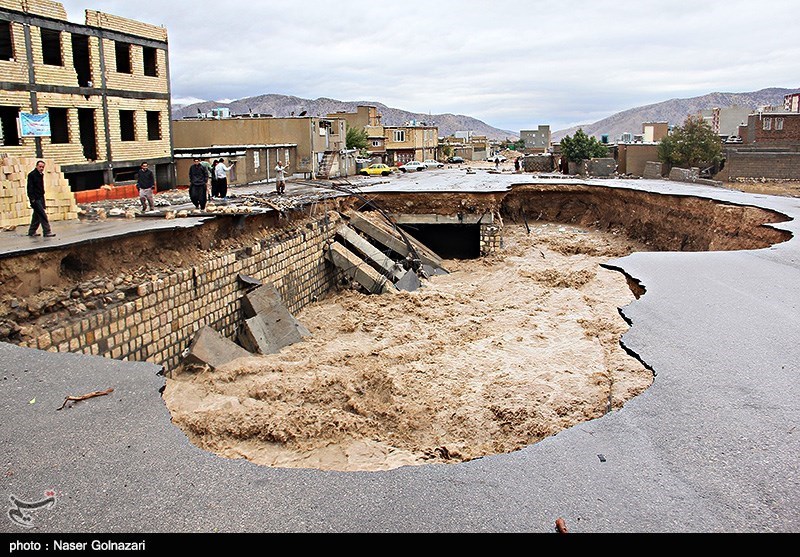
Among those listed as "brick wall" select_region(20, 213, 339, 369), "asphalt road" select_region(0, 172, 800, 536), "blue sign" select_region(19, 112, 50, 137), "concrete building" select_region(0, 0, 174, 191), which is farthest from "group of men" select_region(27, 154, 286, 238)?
"concrete building" select_region(0, 0, 174, 191)

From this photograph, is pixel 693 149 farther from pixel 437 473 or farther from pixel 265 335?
pixel 437 473

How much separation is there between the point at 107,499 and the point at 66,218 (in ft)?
40.3

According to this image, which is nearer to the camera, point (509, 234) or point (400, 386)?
point (400, 386)

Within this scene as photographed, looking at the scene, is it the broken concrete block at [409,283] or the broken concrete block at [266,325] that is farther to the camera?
the broken concrete block at [409,283]

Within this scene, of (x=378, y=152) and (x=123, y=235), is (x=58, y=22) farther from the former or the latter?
(x=378, y=152)

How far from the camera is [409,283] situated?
1864 centimetres

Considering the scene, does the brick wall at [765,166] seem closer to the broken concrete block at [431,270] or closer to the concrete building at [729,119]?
the broken concrete block at [431,270]

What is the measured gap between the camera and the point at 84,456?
180 inches

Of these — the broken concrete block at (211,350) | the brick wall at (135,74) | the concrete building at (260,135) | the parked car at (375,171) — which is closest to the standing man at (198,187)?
the broken concrete block at (211,350)

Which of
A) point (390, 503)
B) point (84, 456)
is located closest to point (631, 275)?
point (390, 503)

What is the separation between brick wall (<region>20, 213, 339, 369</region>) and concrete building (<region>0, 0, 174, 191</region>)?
11.7 m

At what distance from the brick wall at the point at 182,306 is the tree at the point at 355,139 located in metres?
41.7

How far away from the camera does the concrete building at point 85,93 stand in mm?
21734
